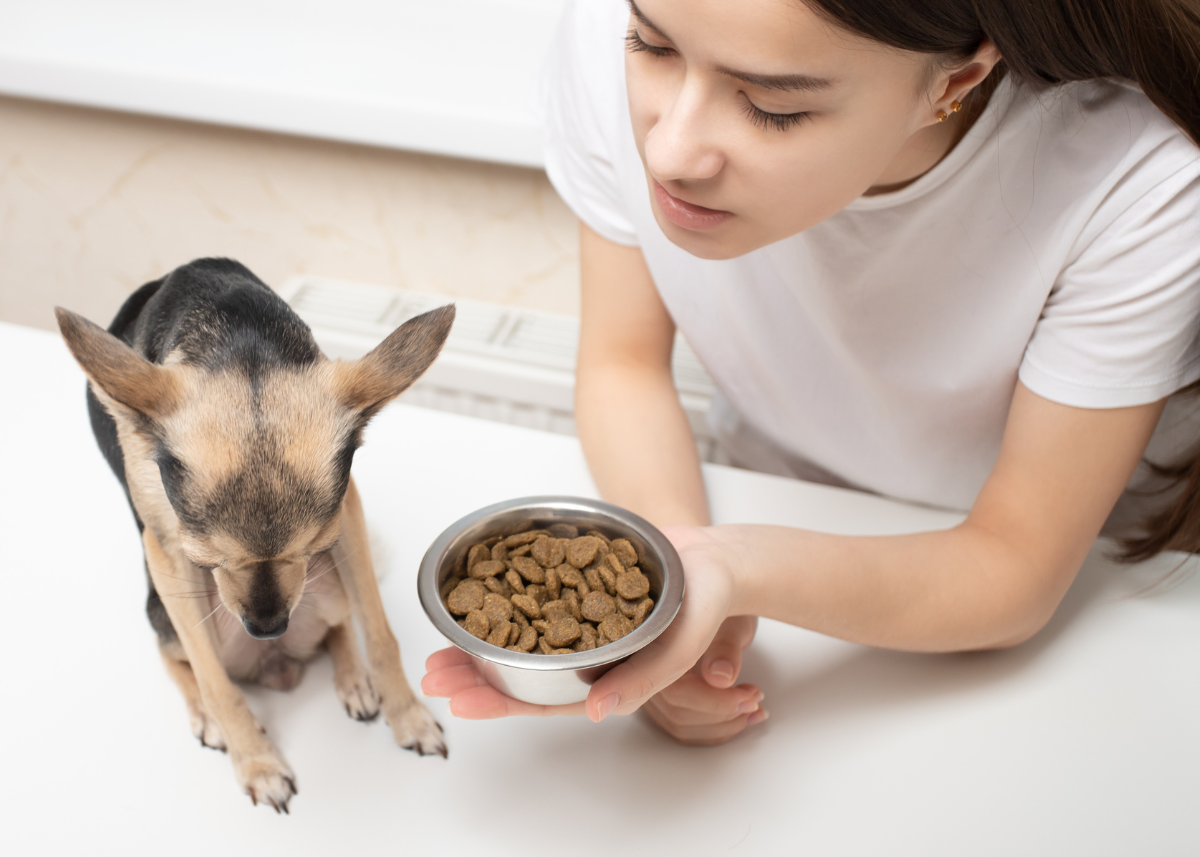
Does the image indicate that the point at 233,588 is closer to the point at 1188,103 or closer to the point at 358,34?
the point at 1188,103

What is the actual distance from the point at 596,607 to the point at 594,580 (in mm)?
35

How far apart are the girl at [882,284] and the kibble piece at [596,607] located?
0.05 meters

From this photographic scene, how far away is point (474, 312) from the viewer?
81.9 inches

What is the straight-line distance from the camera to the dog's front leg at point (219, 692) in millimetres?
796

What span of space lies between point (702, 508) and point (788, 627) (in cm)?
17

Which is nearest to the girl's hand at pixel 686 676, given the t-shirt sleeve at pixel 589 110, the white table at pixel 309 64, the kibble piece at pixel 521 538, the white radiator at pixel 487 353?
the kibble piece at pixel 521 538

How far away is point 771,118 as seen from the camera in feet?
2.29

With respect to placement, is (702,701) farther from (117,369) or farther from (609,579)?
(117,369)

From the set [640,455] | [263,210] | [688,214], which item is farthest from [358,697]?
[263,210]

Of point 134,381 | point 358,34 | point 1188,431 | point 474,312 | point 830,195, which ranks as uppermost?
point 830,195

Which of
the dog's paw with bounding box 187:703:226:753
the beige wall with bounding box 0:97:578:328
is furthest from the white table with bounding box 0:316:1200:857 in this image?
the beige wall with bounding box 0:97:578:328

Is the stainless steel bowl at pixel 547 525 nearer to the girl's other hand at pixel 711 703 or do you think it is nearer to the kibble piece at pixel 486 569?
the kibble piece at pixel 486 569

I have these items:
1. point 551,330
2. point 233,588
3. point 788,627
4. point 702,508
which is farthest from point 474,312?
point 233,588

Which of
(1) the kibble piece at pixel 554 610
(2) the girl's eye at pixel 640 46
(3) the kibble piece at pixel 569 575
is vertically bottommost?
(1) the kibble piece at pixel 554 610
